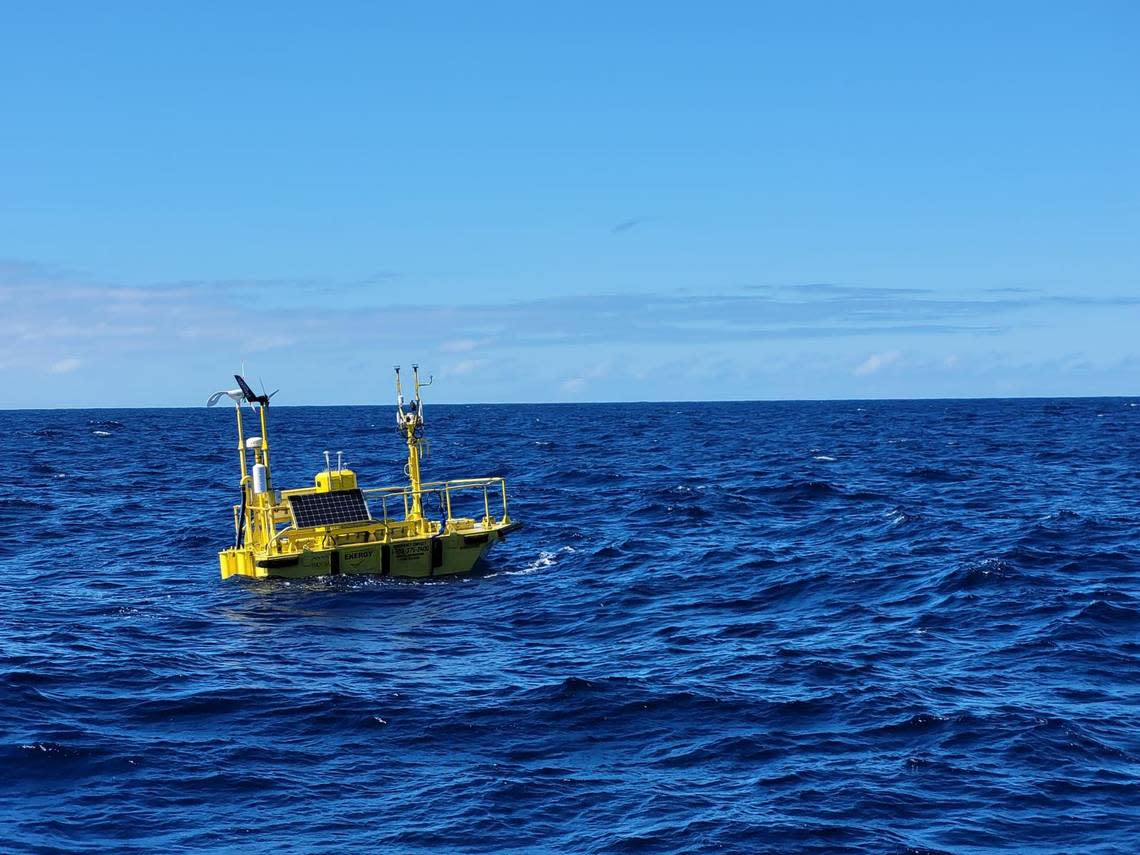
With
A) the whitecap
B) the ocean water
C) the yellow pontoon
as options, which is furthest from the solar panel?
the whitecap

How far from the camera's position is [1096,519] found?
4656cm

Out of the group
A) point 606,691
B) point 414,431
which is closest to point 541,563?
point 414,431

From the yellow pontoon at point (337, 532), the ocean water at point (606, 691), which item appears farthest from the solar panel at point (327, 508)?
the ocean water at point (606, 691)

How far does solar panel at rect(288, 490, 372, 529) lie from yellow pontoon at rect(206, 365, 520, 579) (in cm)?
3

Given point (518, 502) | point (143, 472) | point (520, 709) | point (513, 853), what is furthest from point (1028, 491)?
point (143, 472)

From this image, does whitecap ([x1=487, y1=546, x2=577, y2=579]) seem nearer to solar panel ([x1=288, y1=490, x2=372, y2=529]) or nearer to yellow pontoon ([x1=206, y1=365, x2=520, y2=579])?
yellow pontoon ([x1=206, y1=365, x2=520, y2=579])

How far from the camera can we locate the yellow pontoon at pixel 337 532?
3747 centimetres

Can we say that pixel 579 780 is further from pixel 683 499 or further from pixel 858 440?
pixel 858 440

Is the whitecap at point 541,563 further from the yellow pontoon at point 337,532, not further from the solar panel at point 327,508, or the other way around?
Result: the solar panel at point 327,508

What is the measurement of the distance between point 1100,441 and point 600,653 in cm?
8198

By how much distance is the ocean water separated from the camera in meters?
17.9

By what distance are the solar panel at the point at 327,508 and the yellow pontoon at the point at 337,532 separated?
0.10 feet

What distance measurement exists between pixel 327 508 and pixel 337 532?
900 millimetres

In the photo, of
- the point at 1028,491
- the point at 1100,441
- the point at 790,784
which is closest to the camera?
the point at 790,784
